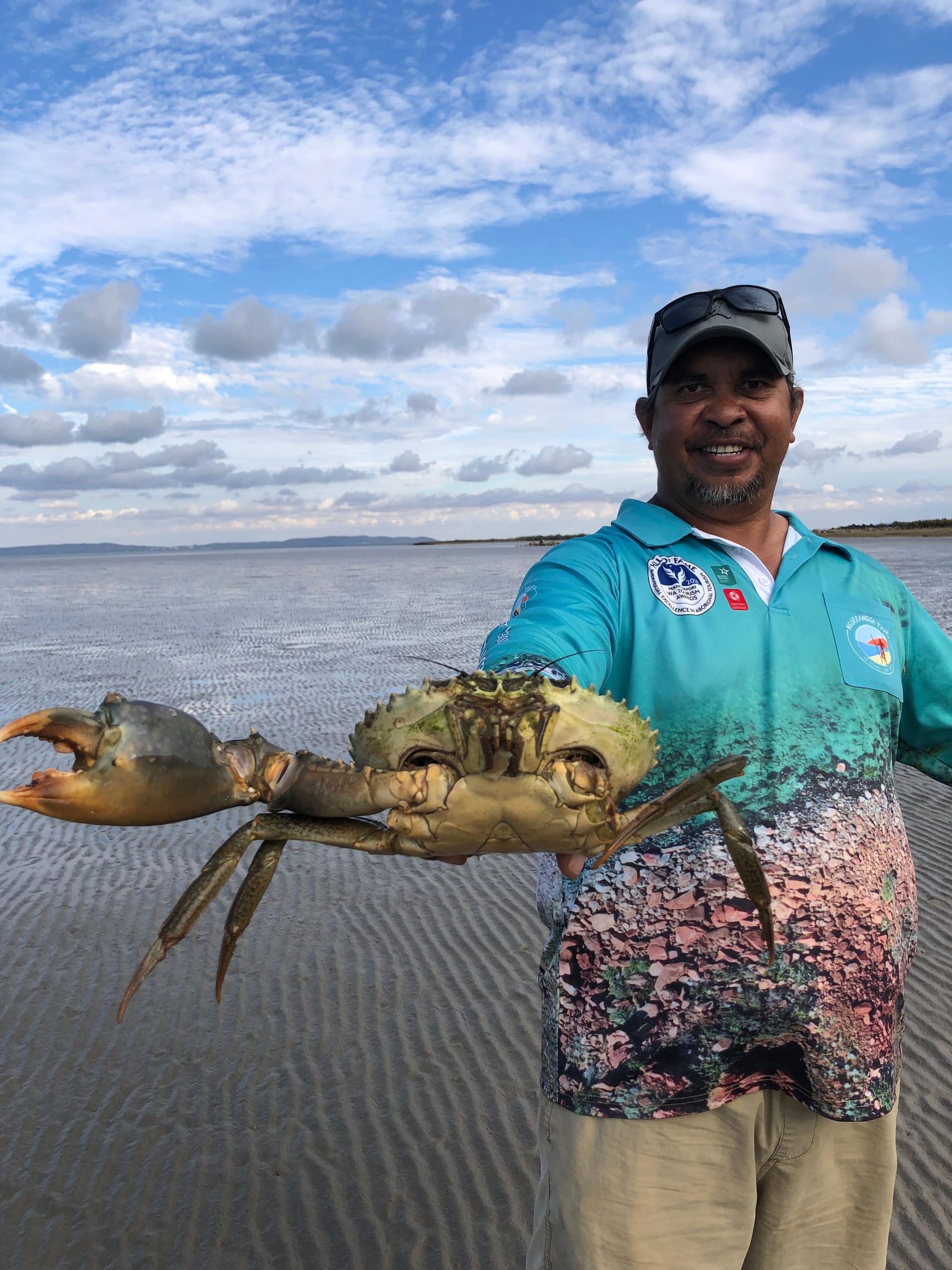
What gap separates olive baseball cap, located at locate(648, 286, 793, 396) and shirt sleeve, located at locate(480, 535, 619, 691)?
0.73 meters

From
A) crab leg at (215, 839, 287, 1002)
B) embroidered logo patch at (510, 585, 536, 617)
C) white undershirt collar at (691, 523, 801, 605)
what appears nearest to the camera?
embroidered logo patch at (510, 585, 536, 617)

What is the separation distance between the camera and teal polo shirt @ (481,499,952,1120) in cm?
253

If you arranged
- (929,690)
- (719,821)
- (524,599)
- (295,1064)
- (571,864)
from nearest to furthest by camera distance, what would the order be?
(571,864), (719,821), (524,599), (929,690), (295,1064)

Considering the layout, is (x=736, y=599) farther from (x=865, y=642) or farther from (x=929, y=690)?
(x=929, y=690)

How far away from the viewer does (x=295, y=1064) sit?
5559 millimetres

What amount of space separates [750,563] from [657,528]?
0.32 meters

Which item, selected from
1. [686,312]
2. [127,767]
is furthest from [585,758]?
[686,312]

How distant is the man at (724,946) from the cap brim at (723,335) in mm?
613

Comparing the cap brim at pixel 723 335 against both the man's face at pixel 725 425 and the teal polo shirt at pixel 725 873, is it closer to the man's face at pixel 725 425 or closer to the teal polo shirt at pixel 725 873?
the man's face at pixel 725 425

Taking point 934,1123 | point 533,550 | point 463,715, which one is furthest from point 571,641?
point 533,550

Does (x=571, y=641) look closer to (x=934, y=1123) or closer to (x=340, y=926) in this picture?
(x=934, y=1123)

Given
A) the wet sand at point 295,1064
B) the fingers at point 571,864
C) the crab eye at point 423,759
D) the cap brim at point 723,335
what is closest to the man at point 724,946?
the fingers at point 571,864

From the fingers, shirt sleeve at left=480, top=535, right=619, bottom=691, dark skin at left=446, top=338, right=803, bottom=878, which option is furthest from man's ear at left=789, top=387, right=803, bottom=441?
the fingers

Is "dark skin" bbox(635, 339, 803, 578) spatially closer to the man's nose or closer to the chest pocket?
the man's nose
